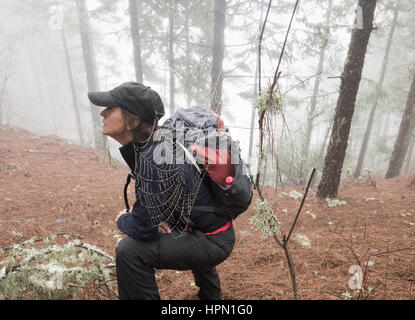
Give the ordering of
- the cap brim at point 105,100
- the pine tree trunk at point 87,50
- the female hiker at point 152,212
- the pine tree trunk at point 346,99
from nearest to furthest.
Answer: the female hiker at point 152,212, the cap brim at point 105,100, the pine tree trunk at point 346,99, the pine tree trunk at point 87,50

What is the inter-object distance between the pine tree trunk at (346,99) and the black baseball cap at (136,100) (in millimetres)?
4469

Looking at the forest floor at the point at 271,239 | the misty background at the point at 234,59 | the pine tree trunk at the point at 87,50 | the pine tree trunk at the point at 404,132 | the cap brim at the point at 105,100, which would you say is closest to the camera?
the cap brim at the point at 105,100

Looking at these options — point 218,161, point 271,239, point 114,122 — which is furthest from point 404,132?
point 114,122

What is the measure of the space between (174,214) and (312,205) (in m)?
4.28

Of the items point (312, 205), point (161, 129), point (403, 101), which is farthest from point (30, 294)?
point (403, 101)

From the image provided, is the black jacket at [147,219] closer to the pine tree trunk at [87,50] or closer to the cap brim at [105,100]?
the cap brim at [105,100]

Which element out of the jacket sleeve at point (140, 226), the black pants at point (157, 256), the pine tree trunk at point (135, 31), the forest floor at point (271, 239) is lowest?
the forest floor at point (271, 239)

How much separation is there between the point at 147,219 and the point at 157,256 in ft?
1.09

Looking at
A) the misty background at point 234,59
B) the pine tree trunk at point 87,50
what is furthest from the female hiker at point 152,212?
the pine tree trunk at point 87,50

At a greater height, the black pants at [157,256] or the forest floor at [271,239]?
the black pants at [157,256]

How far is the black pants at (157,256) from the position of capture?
187 cm

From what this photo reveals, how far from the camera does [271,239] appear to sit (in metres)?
3.92

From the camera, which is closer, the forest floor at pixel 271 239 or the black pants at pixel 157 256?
the black pants at pixel 157 256

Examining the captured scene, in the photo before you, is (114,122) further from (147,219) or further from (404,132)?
(404,132)
